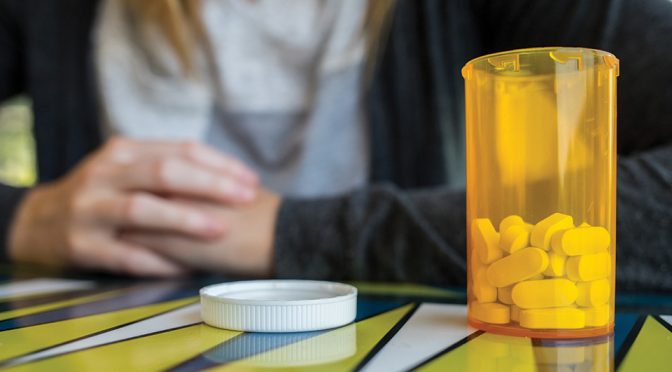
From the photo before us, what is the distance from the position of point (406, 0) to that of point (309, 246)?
0.54 m

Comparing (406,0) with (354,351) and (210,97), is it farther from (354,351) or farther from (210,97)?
(354,351)

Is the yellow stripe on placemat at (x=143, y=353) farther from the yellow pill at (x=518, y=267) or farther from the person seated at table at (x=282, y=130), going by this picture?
the person seated at table at (x=282, y=130)

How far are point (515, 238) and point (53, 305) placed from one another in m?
0.39

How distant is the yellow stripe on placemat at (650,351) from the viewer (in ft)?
1.08

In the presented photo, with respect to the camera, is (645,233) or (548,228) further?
(645,233)

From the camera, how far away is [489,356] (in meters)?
0.35

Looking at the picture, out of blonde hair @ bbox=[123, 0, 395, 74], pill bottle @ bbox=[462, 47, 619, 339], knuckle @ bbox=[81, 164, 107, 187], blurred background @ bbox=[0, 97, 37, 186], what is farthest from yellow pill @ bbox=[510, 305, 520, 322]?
blurred background @ bbox=[0, 97, 37, 186]

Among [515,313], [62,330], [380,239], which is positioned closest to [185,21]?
[380,239]

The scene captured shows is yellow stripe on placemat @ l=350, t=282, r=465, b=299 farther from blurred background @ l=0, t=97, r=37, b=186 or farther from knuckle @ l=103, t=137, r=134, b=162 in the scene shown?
blurred background @ l=0, t=97, r=37, b=186

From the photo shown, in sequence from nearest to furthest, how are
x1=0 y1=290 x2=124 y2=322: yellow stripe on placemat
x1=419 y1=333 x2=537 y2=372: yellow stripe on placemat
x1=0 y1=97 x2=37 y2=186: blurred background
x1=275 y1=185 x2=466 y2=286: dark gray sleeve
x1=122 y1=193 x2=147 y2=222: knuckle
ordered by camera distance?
x1=419 y1=333 x2=537 y2=372: yellow stripe on placemat
x1=0 y1=290 x2=124 y2=322: yellow stripe on placemat
x1=275 y1=185 x2=466 y2=286: dark gray sleeve
x1=122 y1=193 x2=147 y2=222: knuckle
x1=0 y1=97 x2=37 y2=186: blurred background

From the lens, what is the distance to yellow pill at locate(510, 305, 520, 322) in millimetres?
383

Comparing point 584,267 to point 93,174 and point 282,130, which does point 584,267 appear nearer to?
point 93,174

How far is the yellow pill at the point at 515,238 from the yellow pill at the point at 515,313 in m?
0.03

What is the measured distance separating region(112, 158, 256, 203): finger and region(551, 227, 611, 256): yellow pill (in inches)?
18.4
